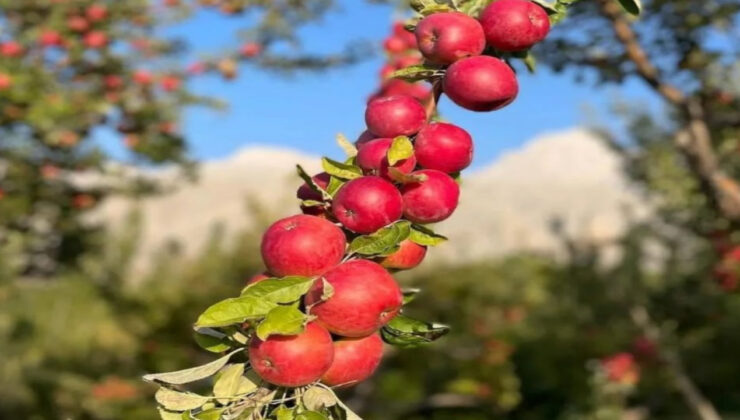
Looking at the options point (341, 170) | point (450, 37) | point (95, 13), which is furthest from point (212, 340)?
point (95, 13)

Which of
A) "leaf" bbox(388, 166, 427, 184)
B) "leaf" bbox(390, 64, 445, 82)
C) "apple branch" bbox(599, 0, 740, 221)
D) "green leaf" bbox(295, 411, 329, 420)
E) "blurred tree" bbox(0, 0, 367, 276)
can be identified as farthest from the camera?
"blurred tree" bbox(0, 0, 367, 276)

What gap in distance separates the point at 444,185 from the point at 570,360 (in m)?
8.18

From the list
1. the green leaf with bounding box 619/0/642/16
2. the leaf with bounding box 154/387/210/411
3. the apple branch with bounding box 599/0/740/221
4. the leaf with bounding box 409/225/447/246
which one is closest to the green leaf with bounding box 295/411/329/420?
the leaf with bounding box 154/387/210/411

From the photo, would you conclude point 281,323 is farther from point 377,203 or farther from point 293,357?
point 377,203

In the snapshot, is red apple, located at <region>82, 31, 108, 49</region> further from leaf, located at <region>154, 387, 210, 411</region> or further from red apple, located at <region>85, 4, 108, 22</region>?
→ leaf, located at <region>154, 387, 210, 411</region>

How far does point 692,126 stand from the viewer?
3.04 meters

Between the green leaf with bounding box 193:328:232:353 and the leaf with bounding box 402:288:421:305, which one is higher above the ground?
the green leaf with bounding box 193:328:232:353

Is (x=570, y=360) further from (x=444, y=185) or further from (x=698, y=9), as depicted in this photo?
(x=444, y=185)

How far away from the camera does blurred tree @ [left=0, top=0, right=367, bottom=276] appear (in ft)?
14.8

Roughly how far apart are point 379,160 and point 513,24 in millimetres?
248

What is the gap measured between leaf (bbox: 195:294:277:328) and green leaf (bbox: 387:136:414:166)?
0.21 metres

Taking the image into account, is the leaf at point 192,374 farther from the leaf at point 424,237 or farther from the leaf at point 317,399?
the leaf at point 424,237

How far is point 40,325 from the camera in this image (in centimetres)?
902

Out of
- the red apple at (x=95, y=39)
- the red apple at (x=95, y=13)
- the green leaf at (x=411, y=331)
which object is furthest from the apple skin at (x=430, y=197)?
the red apple at (x=95, y=13)
